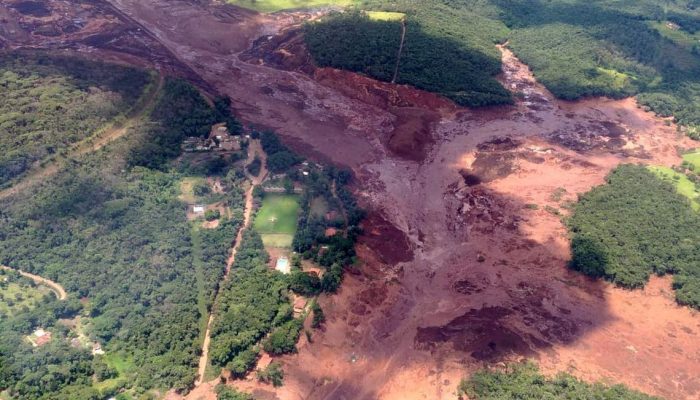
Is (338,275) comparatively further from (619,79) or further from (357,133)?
(619,79)

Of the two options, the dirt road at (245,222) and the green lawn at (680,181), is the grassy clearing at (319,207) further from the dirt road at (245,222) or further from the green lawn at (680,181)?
the green lawn at (680,181)

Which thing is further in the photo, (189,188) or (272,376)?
(189,188)

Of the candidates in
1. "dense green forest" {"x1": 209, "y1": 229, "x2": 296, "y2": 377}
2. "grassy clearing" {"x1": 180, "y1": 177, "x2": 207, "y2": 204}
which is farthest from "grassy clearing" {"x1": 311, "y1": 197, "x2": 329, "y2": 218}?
"grassy clearing" {"x1": 180, "y1": 177, "x2": 207, "y2": 204}

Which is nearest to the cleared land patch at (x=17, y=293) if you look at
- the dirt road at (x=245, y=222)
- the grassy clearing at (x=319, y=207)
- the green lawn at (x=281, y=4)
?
the dirt road at (x=245, y=222)

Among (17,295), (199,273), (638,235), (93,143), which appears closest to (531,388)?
(638,235)

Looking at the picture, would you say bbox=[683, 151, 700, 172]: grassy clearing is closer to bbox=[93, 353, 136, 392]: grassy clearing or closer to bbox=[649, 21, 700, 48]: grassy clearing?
bbox=[649, 21, 700, 48]: grassy clearing

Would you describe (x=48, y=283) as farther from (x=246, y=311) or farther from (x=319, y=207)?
(x=319, y=207)
